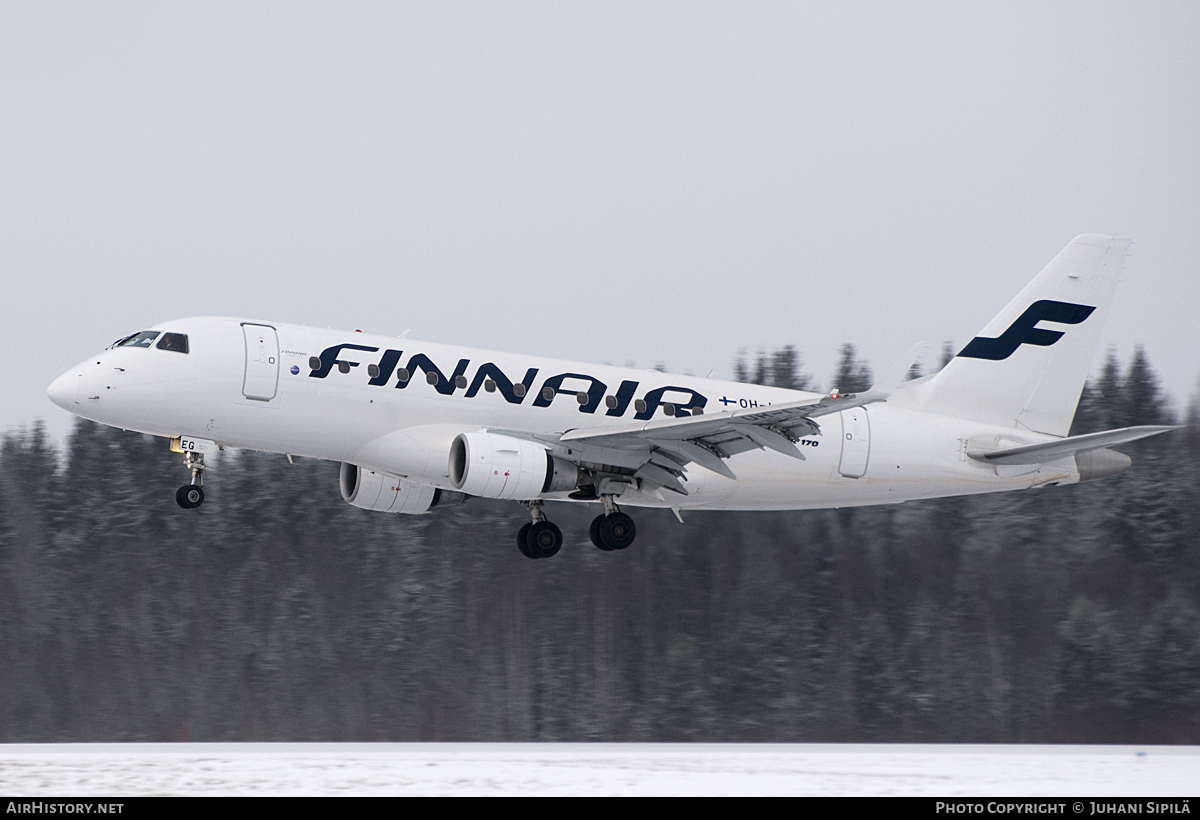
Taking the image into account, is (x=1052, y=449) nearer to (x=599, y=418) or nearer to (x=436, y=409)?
(x=599, y=418)

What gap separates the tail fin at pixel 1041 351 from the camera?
3344cm

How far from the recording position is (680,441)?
94.4ft

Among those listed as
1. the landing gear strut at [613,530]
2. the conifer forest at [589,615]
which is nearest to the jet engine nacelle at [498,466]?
the landing gear strut at [613,530]

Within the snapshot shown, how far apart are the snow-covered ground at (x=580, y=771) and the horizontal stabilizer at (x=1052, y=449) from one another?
6.09 metres

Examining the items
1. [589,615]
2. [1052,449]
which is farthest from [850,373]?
[1052,449]

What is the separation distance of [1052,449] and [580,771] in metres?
14.2

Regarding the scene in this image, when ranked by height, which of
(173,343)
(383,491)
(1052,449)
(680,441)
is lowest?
(383,491)

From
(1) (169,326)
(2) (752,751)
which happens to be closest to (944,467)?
(2) (752,751)

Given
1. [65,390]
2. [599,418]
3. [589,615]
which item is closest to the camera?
[65,390]

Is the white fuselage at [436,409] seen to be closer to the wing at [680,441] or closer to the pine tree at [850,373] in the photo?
the wing at [680,441]
